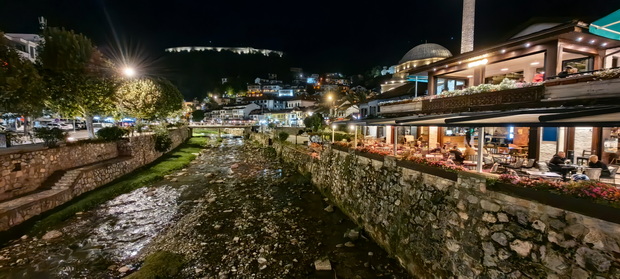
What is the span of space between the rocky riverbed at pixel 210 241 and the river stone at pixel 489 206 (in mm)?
4028

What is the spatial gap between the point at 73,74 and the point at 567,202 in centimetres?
2710

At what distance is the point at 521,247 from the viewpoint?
5.62m

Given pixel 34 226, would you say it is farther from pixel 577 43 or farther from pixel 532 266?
pixel 577 43

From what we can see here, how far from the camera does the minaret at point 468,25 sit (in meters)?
20.3

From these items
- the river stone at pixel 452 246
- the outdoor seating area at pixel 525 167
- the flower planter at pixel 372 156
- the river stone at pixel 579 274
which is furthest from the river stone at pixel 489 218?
the flower planter at pixel 372 156

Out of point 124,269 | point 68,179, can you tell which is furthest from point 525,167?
point 68,179

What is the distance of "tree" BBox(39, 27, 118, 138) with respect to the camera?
58.3ft

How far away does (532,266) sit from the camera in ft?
17.7

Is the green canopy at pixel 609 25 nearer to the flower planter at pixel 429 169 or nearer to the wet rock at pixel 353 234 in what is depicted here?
the flower planter at pixel 429 169

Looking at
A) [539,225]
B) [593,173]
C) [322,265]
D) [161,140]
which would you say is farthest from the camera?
[161,140]

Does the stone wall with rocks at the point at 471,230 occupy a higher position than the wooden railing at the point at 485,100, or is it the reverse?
the wooden railing at the point at 485,100

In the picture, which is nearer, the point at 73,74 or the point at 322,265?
the point at 322,265

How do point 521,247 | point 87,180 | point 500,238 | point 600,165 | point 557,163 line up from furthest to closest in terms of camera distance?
point 87,180
point 557,163
point 600,165
point 500,238
point 521,247

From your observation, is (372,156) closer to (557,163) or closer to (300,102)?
(557,163)
